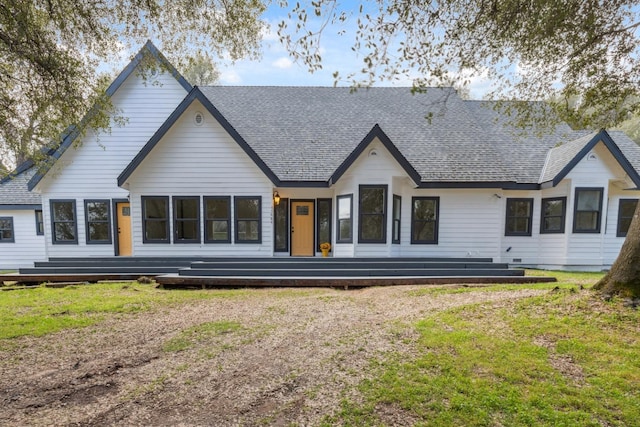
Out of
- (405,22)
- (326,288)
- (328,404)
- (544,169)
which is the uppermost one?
(405,22)

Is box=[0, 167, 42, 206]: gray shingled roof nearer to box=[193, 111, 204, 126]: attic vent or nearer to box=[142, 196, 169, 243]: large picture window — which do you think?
box=[142, 196, 169, 243]: large picture window

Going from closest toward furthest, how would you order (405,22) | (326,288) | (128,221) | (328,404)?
1. (328,404)
2. (405,22)
3. (326,288)
4. (128,221)

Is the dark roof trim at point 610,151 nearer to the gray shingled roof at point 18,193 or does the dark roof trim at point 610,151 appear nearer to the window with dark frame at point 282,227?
the window with dark frame at point 282,227

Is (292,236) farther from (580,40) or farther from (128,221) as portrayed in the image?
(580,40)

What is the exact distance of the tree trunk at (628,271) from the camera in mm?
4840

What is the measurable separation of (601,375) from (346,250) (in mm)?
7857

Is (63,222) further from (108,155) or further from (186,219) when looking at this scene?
(186,219)

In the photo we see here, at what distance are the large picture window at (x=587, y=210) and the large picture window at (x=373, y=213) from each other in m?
7.16

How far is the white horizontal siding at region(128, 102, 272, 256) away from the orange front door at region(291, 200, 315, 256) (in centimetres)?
125

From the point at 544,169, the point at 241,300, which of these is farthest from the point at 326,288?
the point at 544,169

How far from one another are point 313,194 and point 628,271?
8.89 metres

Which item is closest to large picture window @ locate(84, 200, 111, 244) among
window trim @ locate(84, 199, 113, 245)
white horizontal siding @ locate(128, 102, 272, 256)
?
window trim @ locate(84, 199, 113, 245)

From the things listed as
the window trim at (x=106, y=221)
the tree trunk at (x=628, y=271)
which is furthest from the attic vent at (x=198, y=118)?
the tree trunk at (x=628, y=271)

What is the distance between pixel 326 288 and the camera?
818 cm
